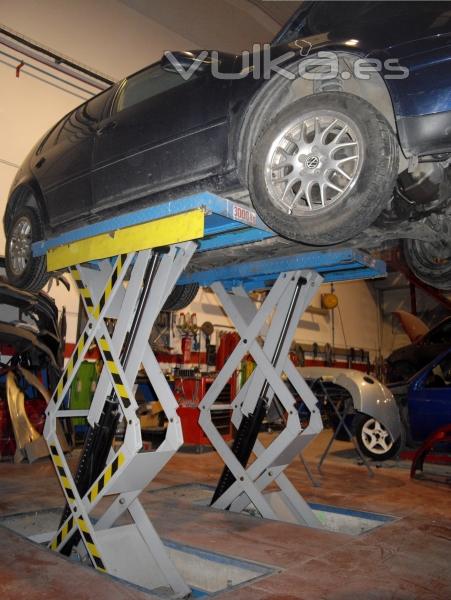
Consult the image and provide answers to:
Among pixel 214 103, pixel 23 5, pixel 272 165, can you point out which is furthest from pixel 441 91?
pixel 23 5

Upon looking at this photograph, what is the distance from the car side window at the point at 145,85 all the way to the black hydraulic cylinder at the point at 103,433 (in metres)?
1.05

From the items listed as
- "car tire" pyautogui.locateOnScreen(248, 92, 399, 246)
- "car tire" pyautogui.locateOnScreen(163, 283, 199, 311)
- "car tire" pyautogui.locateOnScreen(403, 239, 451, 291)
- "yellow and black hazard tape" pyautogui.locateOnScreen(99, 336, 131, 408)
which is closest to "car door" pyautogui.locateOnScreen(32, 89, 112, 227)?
"yellow and black hazard tape" pyautogui.locateOnScreen(99, 336, 131, 408)

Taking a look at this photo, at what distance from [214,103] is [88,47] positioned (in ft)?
24.3

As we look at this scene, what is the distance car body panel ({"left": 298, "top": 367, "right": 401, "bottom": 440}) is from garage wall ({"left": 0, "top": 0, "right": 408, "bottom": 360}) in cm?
425

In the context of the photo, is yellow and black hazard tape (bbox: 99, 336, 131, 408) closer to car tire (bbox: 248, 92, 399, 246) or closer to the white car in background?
car tire (bbox: 248, 92, 399, 246)

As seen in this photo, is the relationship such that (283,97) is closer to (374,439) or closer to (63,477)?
(63,477)

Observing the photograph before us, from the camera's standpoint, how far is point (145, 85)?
3436mm

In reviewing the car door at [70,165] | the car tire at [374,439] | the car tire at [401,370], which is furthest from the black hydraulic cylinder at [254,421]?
the car tire at [401,370]

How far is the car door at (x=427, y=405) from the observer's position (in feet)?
21.1

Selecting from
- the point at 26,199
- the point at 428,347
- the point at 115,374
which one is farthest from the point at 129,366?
the point at 428,347

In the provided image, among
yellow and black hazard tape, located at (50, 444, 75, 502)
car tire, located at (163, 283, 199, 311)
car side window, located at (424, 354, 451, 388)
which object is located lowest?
yellow and black hazard tape, located at (50, 444, 75, 502)

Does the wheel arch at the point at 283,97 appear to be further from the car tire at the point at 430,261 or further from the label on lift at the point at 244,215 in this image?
the car tire at the point at 430,261

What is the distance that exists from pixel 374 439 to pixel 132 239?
→ 526cm

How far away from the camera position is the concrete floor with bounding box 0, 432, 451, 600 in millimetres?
2543
